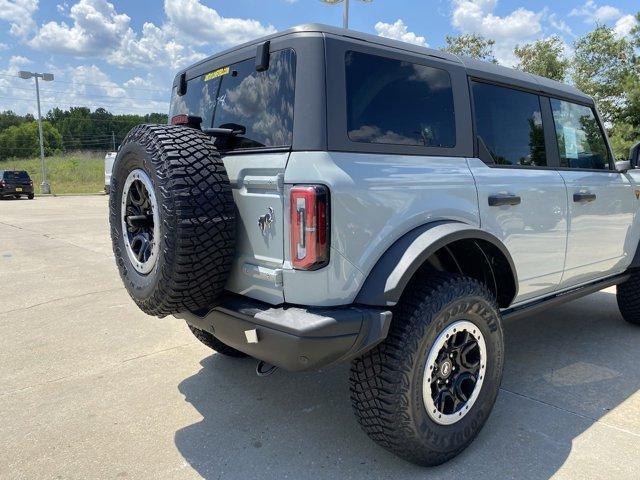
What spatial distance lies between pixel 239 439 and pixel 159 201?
53.8 inches

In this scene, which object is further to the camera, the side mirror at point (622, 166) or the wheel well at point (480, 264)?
the side mirror at point (622, 166)

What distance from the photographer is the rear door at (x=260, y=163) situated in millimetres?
2203

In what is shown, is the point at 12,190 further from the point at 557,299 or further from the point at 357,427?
the point at 557,299

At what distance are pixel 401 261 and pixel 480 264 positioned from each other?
85 cm

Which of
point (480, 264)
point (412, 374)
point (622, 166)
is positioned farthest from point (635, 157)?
point (412, 374)

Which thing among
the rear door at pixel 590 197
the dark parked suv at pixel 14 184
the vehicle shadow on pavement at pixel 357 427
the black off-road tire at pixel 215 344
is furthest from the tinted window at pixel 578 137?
the dark parked suv at pixel 14 184

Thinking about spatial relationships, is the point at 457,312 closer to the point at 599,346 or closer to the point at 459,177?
the point at 459,177

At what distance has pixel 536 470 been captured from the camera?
2369 millimetres

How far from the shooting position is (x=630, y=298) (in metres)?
4.30

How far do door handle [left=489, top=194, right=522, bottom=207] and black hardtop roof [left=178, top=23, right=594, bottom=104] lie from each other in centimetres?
72

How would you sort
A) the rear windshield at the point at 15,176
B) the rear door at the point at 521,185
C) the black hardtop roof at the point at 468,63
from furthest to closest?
1. the rear windshield at the point at 15,176
2. the rear door at the point at 521,185
3. the black hardtop roof at the point at 468,63

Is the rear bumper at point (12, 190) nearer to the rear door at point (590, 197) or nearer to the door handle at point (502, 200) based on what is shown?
the rear door at point (590, 197)

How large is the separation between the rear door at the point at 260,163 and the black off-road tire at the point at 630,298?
3509 mm

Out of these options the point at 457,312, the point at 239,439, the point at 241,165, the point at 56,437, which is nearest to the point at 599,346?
the point at 457,312
